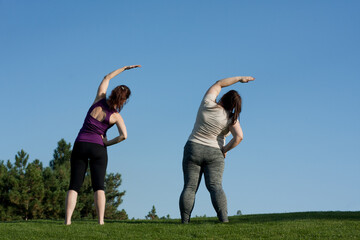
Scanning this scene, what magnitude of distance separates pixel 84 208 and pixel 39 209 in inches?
157

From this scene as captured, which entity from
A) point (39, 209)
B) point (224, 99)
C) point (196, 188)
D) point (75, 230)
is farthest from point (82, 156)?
point (39, 209)

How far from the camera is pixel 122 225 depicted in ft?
27.1

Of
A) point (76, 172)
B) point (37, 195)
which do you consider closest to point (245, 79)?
point (76, 172)

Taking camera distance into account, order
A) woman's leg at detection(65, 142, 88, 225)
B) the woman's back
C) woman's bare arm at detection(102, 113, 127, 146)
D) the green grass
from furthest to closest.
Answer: the woman's back
woman's bare arm at detection(102, 113, 127, 146)
woman's leg at detection(65, 142, 88, 225)
the green grass

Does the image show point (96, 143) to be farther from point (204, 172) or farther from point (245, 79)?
point (245, 79)

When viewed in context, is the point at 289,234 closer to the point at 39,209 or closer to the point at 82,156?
the point at 82,156

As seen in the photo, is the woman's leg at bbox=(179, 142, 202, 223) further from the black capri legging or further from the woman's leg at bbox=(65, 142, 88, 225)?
the woman's leg at bbox=(65, 142, 88, 225)

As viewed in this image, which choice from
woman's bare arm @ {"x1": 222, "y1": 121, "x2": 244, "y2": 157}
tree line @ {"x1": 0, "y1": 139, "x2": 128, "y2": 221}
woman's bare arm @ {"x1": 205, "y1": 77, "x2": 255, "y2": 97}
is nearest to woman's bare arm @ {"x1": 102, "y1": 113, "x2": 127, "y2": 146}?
woman's bare arm @ {"x1": 205, "y1": 77, "x2": 255, "y2": 97}

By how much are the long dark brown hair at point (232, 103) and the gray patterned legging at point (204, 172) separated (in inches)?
29.9

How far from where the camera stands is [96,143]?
8.06 meters

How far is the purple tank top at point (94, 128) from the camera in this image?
808 cm

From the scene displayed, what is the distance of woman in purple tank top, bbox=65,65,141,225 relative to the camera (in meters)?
8.02

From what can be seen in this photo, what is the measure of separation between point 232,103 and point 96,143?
9.23ft

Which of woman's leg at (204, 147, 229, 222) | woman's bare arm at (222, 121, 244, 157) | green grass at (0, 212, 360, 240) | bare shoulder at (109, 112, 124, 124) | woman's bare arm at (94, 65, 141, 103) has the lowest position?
green grass at (0, 212, 360, 240)
